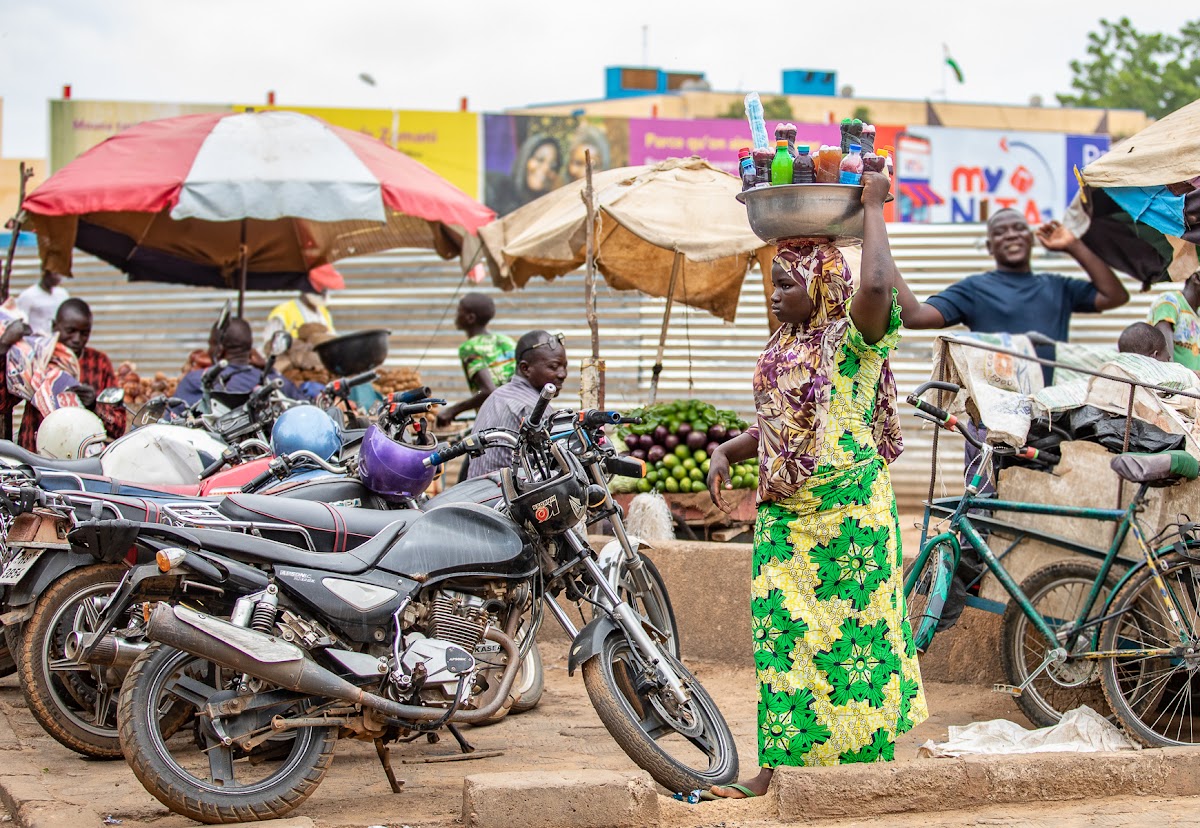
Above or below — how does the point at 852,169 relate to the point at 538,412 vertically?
above

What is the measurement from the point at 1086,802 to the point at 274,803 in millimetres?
2578

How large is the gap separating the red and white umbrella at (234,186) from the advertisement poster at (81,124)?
12.0 m

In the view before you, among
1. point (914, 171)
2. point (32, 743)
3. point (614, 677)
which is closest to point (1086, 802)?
point (614, 677)

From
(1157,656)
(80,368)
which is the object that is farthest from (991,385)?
(80,368)

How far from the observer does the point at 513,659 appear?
4383mm

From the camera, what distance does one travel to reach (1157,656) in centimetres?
474

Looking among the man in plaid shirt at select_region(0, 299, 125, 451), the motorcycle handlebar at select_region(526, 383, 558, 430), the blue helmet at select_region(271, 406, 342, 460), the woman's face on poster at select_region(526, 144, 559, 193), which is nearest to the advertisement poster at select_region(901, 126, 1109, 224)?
the woman's face on poster at select_region(526, 144, 559, 193)

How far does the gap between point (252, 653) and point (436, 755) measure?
1.41 meters

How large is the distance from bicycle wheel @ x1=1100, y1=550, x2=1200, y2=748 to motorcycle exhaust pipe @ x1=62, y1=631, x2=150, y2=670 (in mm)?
3456

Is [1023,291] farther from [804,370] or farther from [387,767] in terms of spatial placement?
[387,767]

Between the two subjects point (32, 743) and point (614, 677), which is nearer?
point (614, 677)

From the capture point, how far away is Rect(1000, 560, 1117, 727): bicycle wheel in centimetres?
509

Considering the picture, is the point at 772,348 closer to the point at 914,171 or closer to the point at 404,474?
the point at 404,474

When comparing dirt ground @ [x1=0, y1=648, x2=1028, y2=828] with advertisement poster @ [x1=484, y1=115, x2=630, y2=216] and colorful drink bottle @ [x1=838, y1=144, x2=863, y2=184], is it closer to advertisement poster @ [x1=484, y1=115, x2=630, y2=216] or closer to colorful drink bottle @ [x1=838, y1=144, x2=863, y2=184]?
colorful drink bottle @ [x1=838, y1=144, x2=863, y2=184]
